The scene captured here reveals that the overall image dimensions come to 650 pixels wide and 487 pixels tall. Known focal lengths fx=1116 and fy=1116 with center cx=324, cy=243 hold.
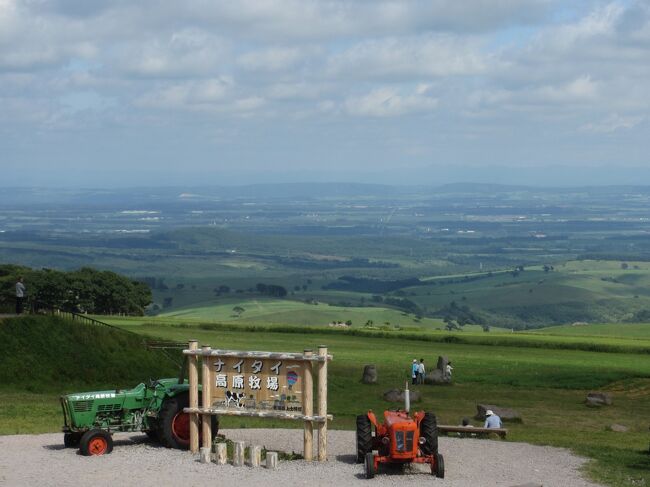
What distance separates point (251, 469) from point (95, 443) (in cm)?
426

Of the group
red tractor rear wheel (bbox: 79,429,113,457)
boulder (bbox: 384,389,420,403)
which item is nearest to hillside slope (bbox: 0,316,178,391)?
boulder (bbox: 384,389,420,403)

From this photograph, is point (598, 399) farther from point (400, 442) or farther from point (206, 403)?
point (206, 403)

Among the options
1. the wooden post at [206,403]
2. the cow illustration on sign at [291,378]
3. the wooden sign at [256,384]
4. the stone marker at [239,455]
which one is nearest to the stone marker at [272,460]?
the stone marker at [239,455]

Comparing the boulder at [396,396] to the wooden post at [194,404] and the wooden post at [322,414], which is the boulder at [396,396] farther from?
the wooden post at [194,404]

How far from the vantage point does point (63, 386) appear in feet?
151

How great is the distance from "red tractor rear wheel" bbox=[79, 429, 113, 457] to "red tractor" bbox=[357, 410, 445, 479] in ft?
20.9

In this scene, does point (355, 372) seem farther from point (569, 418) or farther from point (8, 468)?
point (8, 468)

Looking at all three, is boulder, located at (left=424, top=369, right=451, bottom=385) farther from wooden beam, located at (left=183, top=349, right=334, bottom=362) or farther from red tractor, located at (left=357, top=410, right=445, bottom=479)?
red tractor, located at (left=357, top=410, right=445, bottom=479)

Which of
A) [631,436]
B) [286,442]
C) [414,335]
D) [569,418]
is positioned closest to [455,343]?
[414,335]

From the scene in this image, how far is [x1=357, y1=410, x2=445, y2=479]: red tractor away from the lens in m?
26.0

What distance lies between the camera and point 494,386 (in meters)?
53.3

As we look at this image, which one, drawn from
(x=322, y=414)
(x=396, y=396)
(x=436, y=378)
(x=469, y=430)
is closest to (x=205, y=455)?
(x=322, y=414)

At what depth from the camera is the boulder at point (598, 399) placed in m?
46.9

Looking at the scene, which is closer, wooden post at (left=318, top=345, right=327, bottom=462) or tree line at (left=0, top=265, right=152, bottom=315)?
wooden post at (left=318, top=345, right=327, bottom=462)
